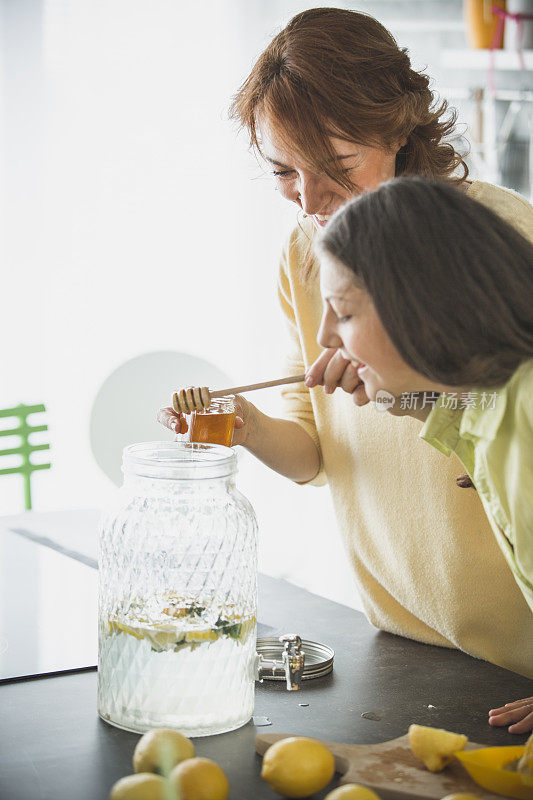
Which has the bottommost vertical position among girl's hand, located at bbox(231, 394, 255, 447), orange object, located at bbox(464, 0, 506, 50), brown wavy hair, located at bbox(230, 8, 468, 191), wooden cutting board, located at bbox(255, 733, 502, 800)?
wooden cutting board, located at bbox(255, 733, 502, 800)

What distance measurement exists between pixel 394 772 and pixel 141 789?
25 centimetres

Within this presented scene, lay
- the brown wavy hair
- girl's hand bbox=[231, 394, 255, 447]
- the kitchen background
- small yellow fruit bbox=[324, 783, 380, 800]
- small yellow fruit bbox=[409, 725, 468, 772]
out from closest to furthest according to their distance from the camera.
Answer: small yellow fruit bbox=[324, 783, 380, 800], small yellow fruit bbox=[409, 725, 468, 772], the brown wavy hair, girl's hand bbox=[231, 394, 255, 447], the kitchen background

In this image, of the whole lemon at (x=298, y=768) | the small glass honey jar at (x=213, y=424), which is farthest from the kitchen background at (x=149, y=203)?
the whole lemon at (x=298, y=768)

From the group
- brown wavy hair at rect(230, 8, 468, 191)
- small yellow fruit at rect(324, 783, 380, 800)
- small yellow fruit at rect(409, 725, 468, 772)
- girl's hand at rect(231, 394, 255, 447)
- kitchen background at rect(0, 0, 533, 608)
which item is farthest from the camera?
kitchen background at rect(0, 0, 533, 608)

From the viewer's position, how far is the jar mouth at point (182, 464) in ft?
3.43

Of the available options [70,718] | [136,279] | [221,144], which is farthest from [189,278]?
[70,718]

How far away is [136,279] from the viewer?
3383 mm

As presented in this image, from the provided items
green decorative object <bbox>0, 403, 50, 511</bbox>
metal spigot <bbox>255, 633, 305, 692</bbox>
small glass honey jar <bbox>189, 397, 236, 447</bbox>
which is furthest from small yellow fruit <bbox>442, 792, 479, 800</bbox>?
green decorative object <bbox>0, 403, 50, 511</bbox>

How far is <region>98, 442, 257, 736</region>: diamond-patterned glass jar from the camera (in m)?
1.04

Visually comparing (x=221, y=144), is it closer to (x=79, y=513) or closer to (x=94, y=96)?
(x=94, y=96)

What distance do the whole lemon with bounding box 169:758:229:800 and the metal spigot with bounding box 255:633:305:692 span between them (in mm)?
264

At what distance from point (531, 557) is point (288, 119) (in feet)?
2.47

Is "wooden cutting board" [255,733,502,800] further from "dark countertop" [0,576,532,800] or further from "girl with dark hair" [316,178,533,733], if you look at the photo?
"girl with dark hair" [316,178,533,733]

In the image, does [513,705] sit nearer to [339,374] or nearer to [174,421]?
[339,374]
